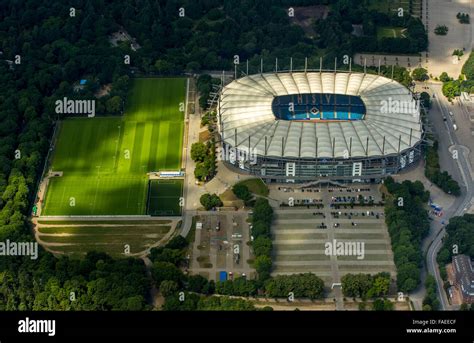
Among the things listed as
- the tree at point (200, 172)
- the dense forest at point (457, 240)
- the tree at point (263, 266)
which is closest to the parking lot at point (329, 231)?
the tree at point (263, 266)

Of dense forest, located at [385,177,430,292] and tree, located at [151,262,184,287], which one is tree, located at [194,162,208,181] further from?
dense forest, located at [385,177,430,292]

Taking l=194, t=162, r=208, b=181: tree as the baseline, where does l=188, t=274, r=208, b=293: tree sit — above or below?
below

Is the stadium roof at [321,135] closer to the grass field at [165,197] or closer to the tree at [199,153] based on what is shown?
the tree at [199,153]

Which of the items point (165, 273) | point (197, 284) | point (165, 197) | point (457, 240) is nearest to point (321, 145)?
point (165, 197)

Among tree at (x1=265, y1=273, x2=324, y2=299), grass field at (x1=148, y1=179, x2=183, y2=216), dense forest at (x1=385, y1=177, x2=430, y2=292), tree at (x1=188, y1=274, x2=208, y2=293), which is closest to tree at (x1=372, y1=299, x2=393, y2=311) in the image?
dense forest at (x1=385, y1=177, x2=430, y2=292)

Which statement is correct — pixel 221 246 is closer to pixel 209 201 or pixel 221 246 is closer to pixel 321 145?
pixel 209 201

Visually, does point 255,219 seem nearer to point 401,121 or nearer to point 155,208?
point 155,208
